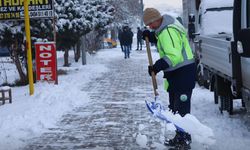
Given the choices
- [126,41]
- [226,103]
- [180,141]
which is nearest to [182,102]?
[180,141]

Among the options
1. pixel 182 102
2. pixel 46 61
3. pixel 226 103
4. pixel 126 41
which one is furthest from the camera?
pixel 126 41

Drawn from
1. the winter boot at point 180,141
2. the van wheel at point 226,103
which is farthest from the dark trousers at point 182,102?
the van wheel at point 226,103

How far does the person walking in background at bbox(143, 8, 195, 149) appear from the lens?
676cm

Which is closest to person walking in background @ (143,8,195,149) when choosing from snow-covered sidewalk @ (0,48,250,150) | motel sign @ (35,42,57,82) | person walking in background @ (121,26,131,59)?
snow-covered sidewalk @ (0,48,250,150)

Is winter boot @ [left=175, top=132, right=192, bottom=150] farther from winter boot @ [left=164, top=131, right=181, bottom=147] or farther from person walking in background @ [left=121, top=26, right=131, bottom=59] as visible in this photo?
person walking in background @ [left=121, top=26, right=131, bottom=59]

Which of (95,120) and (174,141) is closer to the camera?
(174,141)

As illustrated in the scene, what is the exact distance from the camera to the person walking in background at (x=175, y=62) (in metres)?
6.76

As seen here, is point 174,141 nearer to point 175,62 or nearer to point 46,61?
point 175,62

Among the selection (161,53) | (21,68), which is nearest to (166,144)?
(161,53)

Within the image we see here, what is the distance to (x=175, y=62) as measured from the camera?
22.1 ft

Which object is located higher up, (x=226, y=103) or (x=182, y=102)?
(x=182, y=102)

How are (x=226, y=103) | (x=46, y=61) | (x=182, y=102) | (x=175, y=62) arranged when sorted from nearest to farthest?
(x=175, y=62) → (x=182, y=102) → (x=226, y=103) → (x=46, y=61)

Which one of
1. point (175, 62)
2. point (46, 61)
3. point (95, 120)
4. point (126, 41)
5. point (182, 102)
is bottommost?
point (95, 120)

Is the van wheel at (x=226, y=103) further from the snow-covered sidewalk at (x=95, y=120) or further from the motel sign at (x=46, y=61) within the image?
the motel sign at (x=46, y=61)
